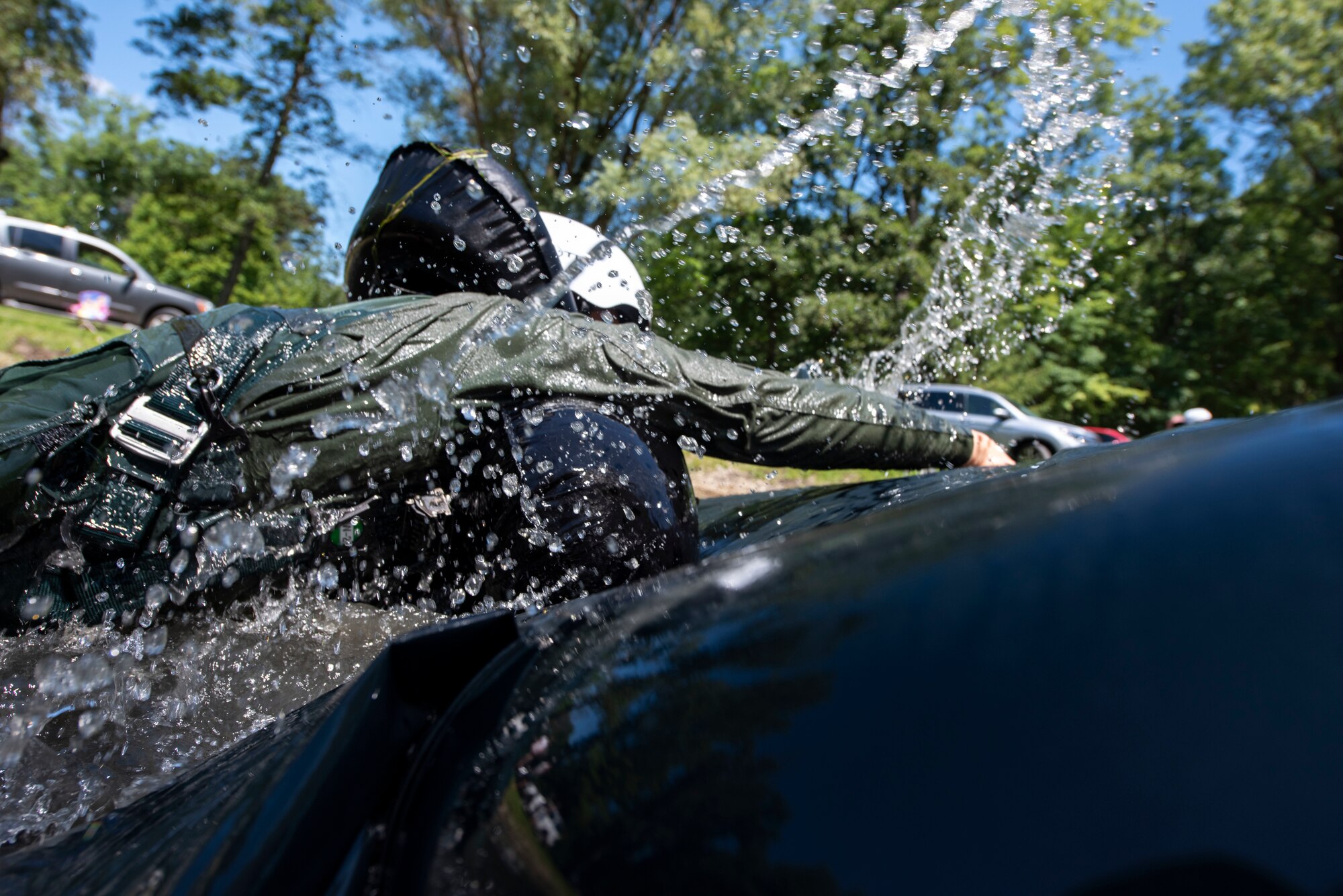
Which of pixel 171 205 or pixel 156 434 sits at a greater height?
pixel 171 205

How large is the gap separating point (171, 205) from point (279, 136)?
139 inches

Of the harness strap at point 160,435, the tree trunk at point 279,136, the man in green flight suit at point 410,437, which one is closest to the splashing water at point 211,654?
the man in green flight suit at point 410,437

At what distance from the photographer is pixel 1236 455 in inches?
38.1

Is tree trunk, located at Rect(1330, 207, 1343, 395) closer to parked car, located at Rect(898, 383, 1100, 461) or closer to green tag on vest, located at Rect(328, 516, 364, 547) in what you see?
parked car, located at Rect(898, 383, 1100, 461)

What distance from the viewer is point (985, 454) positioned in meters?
2.47

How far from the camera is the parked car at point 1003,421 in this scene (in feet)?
44.4

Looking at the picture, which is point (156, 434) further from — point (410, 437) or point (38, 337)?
point (38, 337)

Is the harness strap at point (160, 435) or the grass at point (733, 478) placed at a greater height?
the harness strap at point (160, 435)

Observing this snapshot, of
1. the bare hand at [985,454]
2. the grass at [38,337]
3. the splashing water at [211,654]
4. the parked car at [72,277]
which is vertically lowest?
the splashing water at [211,654]

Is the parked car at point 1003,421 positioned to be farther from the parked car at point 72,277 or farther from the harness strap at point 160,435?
the parked car at point 72,277

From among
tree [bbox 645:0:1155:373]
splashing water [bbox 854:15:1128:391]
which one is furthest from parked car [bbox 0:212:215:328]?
splashing water [bbox 854:15:1128:391]

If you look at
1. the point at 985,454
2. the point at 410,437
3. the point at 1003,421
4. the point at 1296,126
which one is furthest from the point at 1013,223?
the point at 1296,126

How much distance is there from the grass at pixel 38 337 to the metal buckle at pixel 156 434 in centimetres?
612

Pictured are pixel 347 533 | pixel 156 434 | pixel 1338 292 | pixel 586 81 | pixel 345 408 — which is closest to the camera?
pixel 156 434
